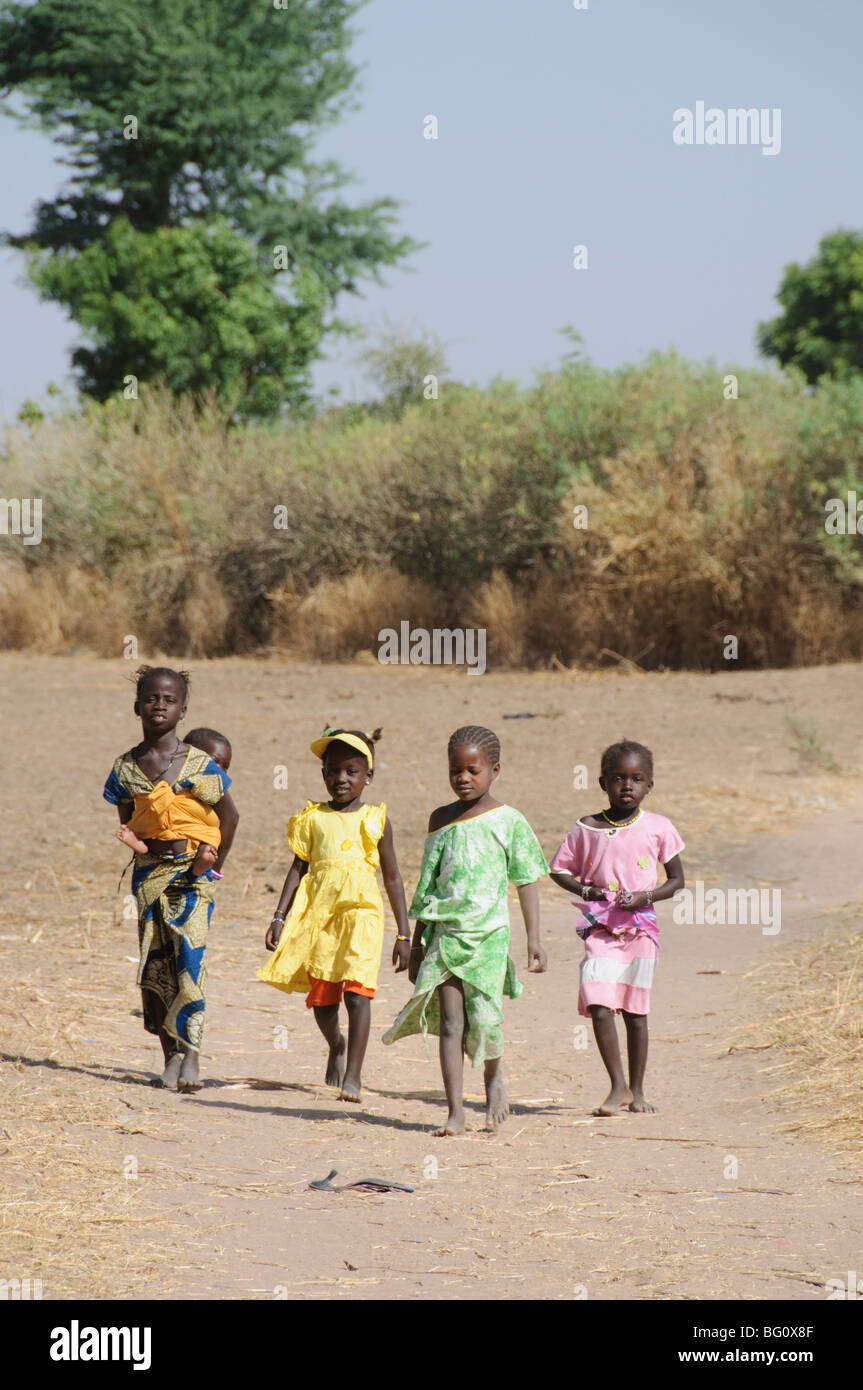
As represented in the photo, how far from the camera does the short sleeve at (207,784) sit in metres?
6.27

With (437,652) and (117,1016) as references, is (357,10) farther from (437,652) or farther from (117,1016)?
(117,1016)

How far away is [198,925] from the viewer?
632 centimetres

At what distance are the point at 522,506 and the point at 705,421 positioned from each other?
8.94ft

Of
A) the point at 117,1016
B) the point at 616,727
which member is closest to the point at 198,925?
the point at 117,1016

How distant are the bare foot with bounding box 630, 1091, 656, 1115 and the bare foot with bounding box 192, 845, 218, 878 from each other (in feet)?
6.03

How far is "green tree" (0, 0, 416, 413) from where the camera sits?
1377 inches

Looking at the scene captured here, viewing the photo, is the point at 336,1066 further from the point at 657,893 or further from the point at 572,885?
the point at 657,893

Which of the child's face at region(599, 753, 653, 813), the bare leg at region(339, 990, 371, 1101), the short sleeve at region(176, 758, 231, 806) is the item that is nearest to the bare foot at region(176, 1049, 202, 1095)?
the bare leg at region(339, 990, 371, 1101)

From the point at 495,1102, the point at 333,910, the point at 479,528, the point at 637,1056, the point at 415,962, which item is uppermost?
the point at 479,528

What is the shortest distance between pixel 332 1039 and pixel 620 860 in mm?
1320

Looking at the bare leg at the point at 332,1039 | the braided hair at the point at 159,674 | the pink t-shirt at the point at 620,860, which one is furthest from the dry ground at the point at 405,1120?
the braided hair at the point at 159,674

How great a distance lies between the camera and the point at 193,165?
37.3 meters

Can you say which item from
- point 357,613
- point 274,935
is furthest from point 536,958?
point 357,613

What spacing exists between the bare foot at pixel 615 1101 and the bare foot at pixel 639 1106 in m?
0.03
